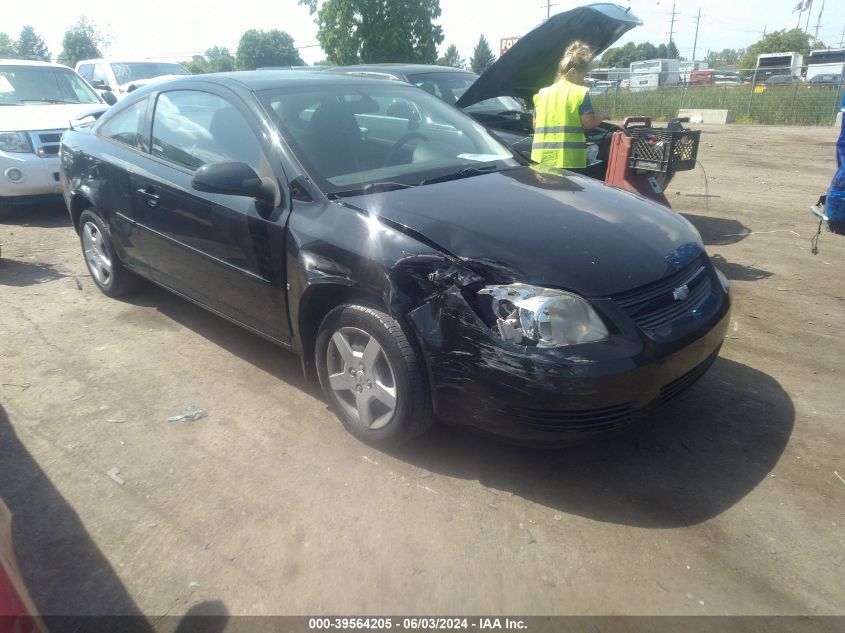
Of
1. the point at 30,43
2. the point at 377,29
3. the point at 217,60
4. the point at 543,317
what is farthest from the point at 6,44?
the point at 543,317

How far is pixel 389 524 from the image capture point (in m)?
2.70

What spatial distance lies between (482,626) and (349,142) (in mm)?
2561

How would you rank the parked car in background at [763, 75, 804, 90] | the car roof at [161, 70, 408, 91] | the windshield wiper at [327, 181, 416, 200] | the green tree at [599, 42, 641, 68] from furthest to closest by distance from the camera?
the green tree at [599, 42, 641, 68], the parked car in background at [763, 75, 804, 90], the car roof at [161, 70, 408, 91], the windshield wiper at [327, 181, 416, 200]

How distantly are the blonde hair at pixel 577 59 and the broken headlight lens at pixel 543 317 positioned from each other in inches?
118

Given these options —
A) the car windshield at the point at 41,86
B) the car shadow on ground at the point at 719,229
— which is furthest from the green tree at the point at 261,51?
the car shadow on ground at the point at 719,229

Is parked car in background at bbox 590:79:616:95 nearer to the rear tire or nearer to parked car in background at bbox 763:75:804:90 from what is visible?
parked car in background at bbox 763:75:804:90

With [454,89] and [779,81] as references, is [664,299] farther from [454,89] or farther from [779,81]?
[779,81]

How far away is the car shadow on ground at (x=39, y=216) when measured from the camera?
26.1 feet

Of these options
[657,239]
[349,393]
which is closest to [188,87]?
[349,393]

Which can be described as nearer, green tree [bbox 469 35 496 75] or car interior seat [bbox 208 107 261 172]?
car interior seat [bbox 208 107 261 172]

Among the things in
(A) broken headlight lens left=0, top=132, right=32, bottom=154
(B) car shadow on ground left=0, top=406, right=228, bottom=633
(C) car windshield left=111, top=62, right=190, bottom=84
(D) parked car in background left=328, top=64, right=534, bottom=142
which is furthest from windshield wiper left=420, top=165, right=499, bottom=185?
(C) car windshield left=111, top=62, right=190, bottom=84

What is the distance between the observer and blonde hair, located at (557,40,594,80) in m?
4.91

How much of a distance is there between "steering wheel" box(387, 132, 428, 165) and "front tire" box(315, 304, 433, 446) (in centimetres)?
105

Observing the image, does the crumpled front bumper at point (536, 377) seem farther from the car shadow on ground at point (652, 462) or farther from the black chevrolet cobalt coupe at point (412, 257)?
the car shadow on ground at point (652, 462)
